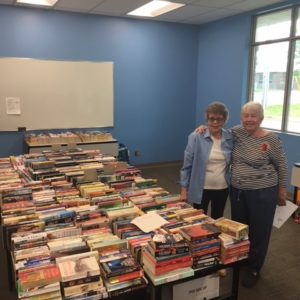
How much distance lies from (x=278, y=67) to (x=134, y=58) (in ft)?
8.28

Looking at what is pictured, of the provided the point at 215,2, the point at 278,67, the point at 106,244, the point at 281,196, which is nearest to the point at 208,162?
the point at 281,196

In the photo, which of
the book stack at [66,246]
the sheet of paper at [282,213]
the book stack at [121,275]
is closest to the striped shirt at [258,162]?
the sheet of paper at [282,213]

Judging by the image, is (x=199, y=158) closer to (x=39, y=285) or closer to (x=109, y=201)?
(x=109, y=201)

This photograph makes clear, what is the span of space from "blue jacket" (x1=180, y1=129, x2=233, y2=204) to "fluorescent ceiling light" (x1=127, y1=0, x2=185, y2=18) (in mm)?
3157

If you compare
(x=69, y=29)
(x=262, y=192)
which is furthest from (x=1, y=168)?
(x=69, y=29)

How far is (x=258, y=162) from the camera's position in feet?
8.04

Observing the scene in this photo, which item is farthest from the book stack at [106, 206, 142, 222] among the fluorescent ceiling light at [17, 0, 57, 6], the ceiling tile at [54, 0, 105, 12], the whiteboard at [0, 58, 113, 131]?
the fluorescent ceiling light at [17, 0, 57, 6]

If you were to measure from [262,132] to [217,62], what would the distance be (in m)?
3.95

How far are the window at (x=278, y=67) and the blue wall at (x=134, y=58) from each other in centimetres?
148

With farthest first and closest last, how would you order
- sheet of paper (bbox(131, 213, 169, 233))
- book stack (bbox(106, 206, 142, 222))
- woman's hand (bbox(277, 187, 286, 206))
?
1. woman's hand (bbox(277, 187, 286, 206))
2. book stack (bbox(106, 206, 142, 222))
3. sheet of paper (bbox(131, 213, 169, 233))

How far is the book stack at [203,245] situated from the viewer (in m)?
1.71

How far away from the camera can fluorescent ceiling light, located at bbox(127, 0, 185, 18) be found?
5.07 metres

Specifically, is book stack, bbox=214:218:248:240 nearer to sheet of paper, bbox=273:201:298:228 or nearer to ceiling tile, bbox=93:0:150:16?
sheet of paper, bbox=273:201:298:228

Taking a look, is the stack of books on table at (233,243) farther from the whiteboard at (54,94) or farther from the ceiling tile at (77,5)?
the whiteboard at (54,94)
